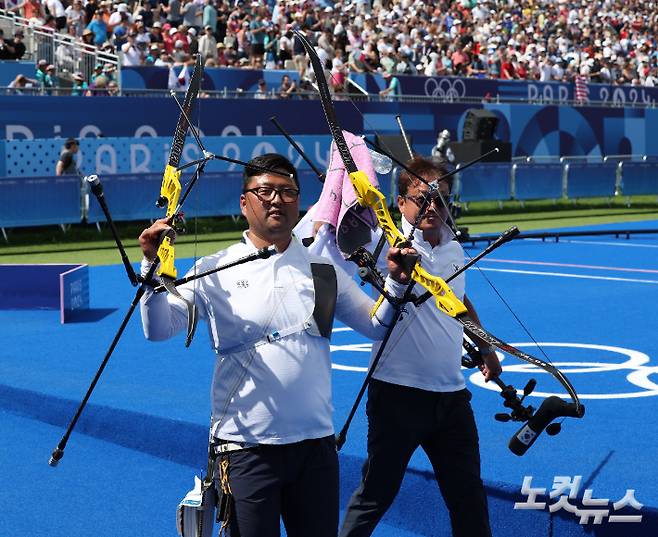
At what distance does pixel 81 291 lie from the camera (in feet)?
43.8

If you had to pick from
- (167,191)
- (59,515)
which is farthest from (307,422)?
(59,515)

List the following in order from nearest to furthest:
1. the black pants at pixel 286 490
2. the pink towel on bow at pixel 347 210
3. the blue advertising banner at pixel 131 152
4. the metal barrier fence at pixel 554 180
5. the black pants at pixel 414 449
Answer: the black pants at pixel 286 490, the black pants at pixel 414 449, the pink towel on bow at pixel 347 210, the blue advertising banner at pixel 131 152, the metal barrier fence at pixel 554 180

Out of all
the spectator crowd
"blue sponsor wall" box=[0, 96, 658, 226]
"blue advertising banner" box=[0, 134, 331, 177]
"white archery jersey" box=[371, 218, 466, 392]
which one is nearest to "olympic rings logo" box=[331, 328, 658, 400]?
"white archery jersey" box=[371, 218, 466, 392]

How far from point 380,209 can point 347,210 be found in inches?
45.5

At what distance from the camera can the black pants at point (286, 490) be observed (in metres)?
4.02

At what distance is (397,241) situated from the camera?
14.9 feet

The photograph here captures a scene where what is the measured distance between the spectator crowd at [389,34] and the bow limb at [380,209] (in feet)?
64.0

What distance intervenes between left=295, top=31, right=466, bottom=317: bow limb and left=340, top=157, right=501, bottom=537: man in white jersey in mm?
416

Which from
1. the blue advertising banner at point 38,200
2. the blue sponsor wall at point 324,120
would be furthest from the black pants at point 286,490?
the blue advertising banner at point 38,200

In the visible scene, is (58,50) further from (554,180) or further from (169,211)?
(169,211)

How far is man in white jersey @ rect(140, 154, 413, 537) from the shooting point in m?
4.06

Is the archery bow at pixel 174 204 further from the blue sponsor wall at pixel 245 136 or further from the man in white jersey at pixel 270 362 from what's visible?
the blue sponsor wall at pixel 245 136

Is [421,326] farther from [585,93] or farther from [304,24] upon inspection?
[585,93]

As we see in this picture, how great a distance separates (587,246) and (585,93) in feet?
47.8
